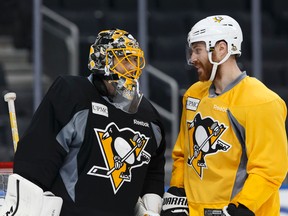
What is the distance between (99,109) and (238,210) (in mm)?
530

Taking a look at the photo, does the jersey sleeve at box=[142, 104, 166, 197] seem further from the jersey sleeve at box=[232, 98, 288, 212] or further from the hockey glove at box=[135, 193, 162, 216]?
the jersey sleeve at box=[232, 98, 288, 212]

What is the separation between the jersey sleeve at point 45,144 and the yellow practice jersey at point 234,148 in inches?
17.8

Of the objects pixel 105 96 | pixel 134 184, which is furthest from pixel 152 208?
pixel 105 96

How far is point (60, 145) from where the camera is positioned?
277cm

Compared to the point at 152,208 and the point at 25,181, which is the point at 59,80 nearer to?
the point at 25,181

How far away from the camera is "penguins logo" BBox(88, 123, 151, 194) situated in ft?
9.27

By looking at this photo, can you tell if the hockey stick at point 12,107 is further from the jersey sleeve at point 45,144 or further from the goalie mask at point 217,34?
the goalie mask at point 217,34

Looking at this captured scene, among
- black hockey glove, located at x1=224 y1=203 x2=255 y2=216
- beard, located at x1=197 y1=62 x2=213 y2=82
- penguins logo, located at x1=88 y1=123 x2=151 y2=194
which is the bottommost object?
black hockey glove, located at x1=224 y1=203 x2=255 y2=216

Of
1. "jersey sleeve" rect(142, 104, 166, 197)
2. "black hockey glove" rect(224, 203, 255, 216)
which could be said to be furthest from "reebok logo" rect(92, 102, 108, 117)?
"black hockey glove" rect(224, 203, 255, 216)

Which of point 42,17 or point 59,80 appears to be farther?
point 42,17

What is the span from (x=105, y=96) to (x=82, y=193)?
1.04ft

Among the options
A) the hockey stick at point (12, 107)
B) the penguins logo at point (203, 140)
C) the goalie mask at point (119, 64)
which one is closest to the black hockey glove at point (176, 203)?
the penguins logo at point (203, 140)

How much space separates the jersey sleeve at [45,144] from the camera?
8.99 feet

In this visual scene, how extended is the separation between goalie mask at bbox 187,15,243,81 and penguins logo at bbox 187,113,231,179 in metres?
0.15
